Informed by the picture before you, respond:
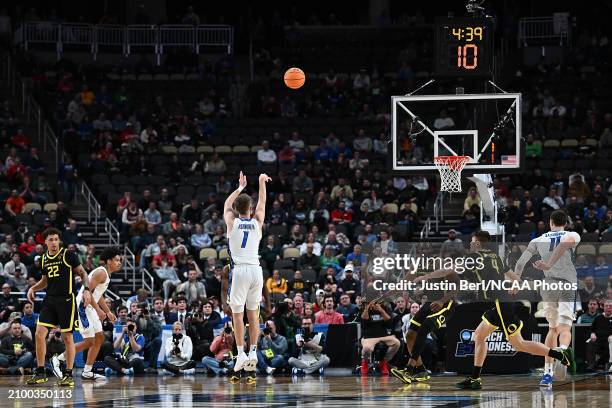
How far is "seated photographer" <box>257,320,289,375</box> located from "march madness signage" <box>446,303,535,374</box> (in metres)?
3.06

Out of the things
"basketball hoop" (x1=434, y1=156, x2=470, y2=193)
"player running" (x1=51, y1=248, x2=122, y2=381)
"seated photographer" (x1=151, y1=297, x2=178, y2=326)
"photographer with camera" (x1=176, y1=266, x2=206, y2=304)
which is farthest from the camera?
"photographer with camera" (x1=176, y1=266, x2=206, y2=304)

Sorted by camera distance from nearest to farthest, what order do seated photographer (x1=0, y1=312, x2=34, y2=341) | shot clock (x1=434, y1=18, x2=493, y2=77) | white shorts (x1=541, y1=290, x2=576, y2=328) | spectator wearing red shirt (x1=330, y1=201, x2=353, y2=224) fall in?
white shorts (x1=541, y1=290, x2=576, y2=328)
shot clock (x1=434, y1=18, x2=493, y2=77)
seated photographer (x1=0, y1=312, x2=34, y2=341)
spectator wearing red shirt (x1=330, y1=201, x2=353, y2=224)

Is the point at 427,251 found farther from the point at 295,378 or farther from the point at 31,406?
the point at 31,406

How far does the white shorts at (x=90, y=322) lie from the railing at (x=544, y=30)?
77.7 ft

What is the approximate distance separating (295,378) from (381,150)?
590 inches

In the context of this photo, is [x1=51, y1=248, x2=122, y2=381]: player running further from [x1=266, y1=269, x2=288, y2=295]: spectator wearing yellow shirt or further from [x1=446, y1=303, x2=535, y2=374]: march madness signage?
[x1=266, y1=269, x2=288, y2=295]: spectator wearing yellow shirt

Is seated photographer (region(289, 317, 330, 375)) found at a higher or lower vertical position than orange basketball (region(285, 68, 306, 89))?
lower

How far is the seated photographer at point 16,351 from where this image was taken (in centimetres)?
2270

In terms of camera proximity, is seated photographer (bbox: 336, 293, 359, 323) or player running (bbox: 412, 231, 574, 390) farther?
seated photographer (bbox: 336, 293, 359, 323)

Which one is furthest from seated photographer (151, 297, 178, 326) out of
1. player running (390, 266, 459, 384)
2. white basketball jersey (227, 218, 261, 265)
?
white basketball jersey (227, 218, 261, 265)

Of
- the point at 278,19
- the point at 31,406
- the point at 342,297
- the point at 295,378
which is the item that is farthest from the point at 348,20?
the point at 31,406

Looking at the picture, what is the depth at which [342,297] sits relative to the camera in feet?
78.9

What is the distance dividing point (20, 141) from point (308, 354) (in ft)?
49.4

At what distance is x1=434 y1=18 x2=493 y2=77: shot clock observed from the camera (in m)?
21.2
